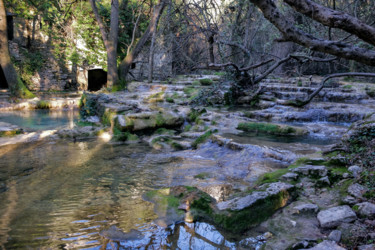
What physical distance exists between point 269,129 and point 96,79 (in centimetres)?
1539

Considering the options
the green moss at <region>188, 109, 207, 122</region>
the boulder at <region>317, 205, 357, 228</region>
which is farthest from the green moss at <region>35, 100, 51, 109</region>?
the boulder at <region>317, 205, 357, 228</region>

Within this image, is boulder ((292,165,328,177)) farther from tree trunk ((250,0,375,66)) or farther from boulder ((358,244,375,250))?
tree trunk ((250,0,375,66))

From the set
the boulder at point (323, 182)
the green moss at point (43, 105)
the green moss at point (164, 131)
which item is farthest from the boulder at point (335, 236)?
the green moss at point (43, 105)

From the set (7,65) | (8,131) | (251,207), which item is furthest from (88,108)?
(251,207)

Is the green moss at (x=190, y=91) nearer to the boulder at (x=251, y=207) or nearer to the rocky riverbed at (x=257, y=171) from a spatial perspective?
the rocky riverbed at (x=257, y=171)

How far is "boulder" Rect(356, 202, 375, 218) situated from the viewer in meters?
2.28

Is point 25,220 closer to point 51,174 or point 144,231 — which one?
point 144,231

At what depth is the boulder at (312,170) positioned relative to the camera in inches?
132

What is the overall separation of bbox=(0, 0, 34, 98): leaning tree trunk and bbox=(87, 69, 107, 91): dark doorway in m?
6.51

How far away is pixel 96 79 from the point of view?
63.3 feet

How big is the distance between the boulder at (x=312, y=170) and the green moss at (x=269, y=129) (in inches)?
122

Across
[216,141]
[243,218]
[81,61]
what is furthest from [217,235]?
[81,61]

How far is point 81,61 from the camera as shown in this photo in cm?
1666

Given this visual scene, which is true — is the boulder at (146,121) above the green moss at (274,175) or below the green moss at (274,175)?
above
